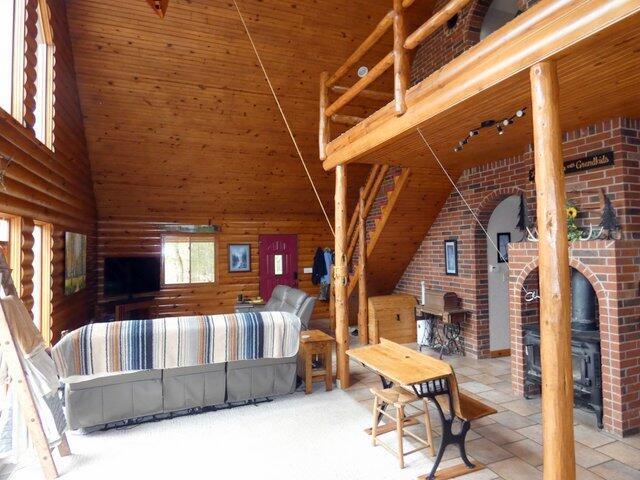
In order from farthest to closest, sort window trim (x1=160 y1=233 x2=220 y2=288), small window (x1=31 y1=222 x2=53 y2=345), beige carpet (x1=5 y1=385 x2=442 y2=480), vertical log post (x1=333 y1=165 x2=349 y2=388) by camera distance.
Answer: window trim (x1=160 y1=233 x2=220 y2=288) < vertical log post (x1=333 y1=165 x2=349 y2=388) < small window (x1=31 y1=222 x2=53 y2=345) < beige carpet (x1=5 y1=385 x2=442 y2=480)

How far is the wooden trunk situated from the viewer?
6.55 meters

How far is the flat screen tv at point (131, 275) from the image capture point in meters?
6.67

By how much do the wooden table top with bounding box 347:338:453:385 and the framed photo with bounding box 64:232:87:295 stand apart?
3862 millimetres

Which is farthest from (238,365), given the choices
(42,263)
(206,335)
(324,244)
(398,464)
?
(324,244)

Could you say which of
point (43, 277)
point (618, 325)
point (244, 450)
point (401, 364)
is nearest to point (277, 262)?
point (43, 277)

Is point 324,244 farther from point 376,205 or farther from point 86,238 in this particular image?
point 86,238

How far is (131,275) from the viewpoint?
696 cm

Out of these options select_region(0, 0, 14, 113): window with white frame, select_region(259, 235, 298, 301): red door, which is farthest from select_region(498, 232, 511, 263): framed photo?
select_region(0, 0, 14, 113): window with white frame

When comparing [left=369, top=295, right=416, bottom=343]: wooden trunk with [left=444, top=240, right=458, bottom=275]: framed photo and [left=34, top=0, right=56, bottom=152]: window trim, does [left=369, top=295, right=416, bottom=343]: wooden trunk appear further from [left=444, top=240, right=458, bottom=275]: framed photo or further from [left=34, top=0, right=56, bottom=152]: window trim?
[left=34, top=0, right=56, bottom=152]: window trim

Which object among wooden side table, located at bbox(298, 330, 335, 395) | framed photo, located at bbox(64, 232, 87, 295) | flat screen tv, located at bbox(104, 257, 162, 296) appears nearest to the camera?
wooden side table, located at bbox(298, 330, 335, 395)

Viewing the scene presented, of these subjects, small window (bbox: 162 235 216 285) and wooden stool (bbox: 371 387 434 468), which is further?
small window (bbox: 162 235 216 285)

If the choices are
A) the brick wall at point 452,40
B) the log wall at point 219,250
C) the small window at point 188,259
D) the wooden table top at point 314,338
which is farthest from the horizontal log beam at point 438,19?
the small window at point 188,259

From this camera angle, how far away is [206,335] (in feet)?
12.9

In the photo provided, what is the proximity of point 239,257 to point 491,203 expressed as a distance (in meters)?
5.13
